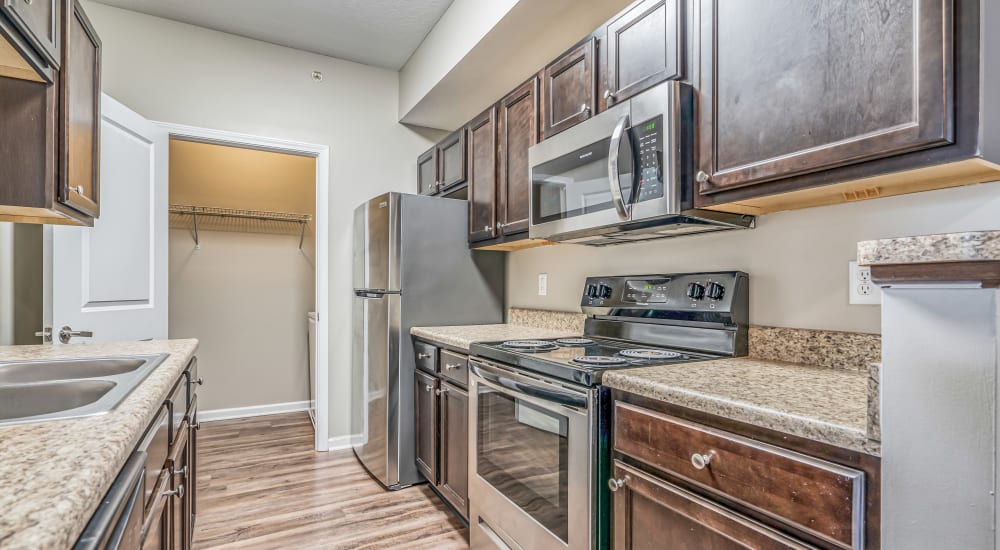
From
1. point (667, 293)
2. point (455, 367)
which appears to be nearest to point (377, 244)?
point (455, 367)

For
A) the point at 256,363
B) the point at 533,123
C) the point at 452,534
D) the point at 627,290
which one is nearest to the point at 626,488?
the point at 627,290

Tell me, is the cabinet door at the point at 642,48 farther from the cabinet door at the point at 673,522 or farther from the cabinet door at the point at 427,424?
the cabinet door at the point at 427,424

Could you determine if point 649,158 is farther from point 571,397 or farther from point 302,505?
point 302,505

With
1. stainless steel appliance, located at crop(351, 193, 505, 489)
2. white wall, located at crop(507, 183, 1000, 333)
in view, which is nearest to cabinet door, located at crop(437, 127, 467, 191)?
stainless steel appliance, located at crop(351, 193, 505, 489)

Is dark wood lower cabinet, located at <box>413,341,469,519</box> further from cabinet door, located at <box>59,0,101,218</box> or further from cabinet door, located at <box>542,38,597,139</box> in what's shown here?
cabinet door, located at <box>59,0,101,218</box>

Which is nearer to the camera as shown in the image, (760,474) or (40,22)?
(760,474)

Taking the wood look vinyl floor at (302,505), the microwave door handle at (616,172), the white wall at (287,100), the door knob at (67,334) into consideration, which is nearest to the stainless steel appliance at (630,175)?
the microwave door handle at (616,172)

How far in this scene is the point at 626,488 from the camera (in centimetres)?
126

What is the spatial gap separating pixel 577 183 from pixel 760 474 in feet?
3.88

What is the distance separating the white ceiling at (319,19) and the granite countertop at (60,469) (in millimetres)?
2453

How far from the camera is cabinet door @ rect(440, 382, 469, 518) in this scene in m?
2.17

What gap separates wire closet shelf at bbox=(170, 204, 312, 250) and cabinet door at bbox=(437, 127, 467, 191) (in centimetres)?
171

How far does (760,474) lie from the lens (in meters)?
0.95

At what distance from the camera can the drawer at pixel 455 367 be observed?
7.12 feet
